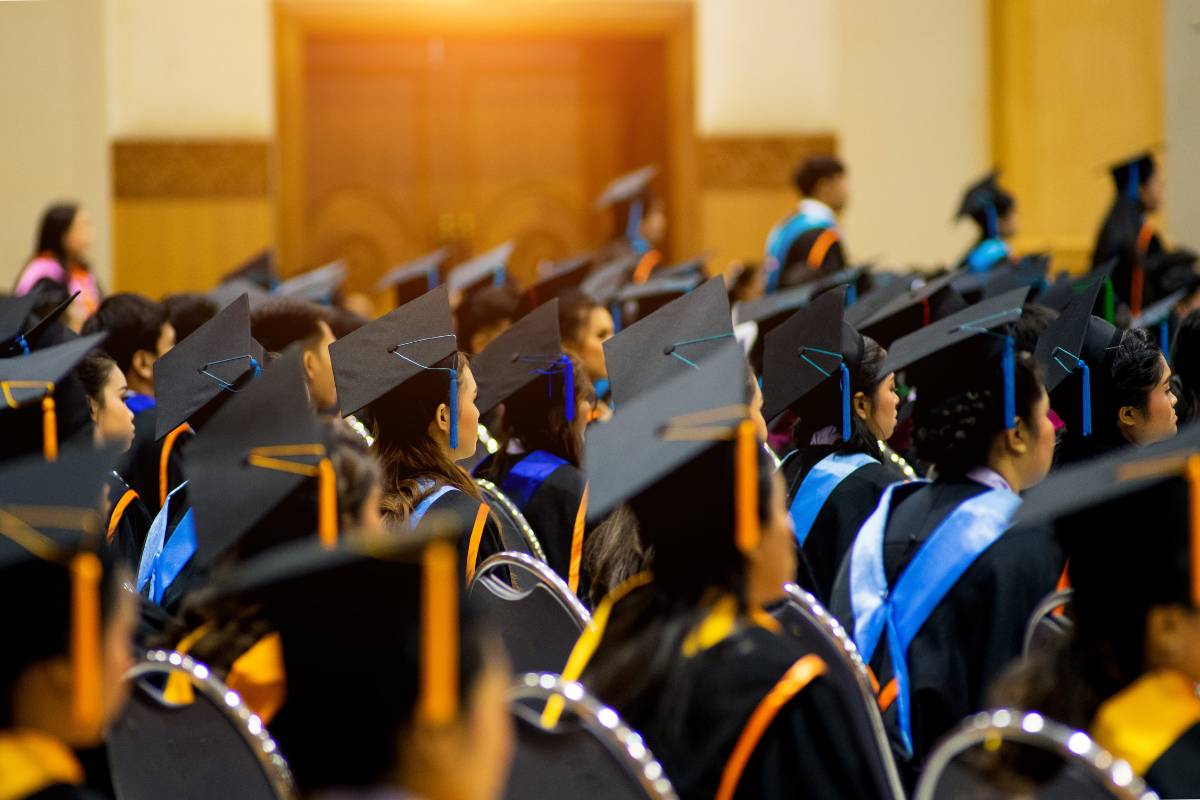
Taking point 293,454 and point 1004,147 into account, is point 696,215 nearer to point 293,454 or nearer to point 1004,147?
point 1004,147

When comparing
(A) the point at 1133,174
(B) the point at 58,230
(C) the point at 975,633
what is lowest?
(C) the point at 975,633

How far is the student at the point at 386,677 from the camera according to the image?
1486mm

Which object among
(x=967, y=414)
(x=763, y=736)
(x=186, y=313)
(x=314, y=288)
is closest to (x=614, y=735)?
(x=763, y=736)

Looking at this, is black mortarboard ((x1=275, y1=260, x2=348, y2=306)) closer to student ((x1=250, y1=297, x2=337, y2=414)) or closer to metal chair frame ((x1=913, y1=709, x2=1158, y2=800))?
student ((x1=250, y1=297, x2=337, y2=414))

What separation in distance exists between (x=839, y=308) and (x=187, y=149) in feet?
23.2

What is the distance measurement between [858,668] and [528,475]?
1.67 m

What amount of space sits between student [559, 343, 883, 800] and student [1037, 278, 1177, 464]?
1.63 metres

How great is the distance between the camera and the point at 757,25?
32.8 ft

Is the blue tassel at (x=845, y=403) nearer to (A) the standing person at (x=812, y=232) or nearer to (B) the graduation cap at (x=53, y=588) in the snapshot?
(B) the graduation cap at (x=53, y=588)

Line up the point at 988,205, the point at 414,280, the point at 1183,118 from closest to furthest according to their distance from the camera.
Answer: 1. the point at 414,280
2. the point at 1183,118
3. the point at 988,205

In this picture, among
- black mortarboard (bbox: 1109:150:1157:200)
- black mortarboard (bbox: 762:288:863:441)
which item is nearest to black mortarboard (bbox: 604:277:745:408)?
black mortarboard (bbox: 762:288:863:441)

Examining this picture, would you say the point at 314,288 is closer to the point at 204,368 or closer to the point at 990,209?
the point at 204,368

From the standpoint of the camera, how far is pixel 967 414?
281 centimetres

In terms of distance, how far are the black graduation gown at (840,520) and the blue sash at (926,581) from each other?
0.50 metres
